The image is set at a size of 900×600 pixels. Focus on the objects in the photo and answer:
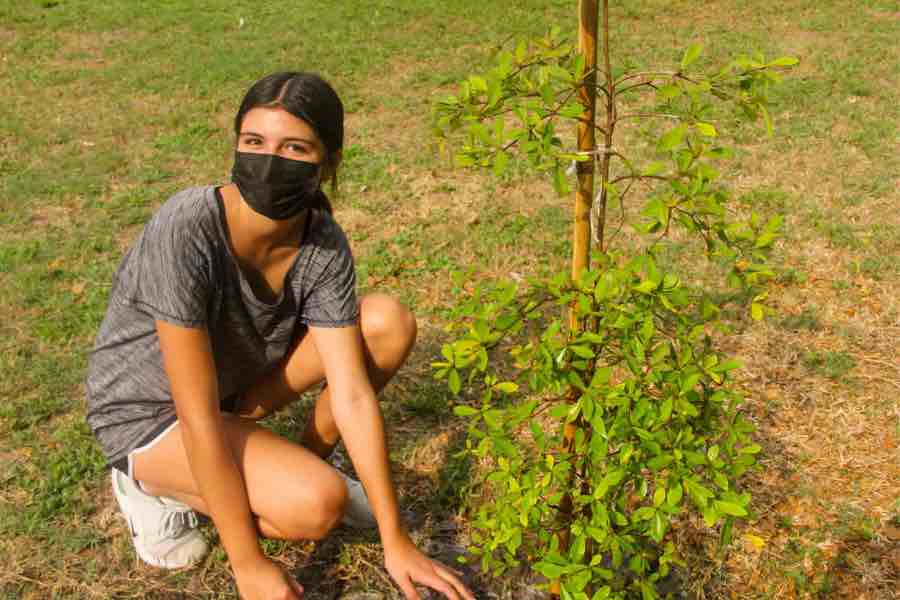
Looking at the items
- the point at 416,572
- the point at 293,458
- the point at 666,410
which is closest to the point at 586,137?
the point at 666,410

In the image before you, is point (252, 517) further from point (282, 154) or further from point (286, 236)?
point (282, 154)

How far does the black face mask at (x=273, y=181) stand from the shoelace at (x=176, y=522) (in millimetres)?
1008

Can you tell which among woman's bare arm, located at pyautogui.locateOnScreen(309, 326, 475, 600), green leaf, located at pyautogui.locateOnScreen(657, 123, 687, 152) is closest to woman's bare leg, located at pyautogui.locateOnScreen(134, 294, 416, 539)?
woman's bare arm, located at pyautogui.locateOnScreen(309, 326, 475, 600)

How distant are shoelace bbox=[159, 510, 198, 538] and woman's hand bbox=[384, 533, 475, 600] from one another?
782mm

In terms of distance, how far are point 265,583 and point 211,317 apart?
0.74 metres

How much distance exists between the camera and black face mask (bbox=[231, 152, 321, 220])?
2.06 metres

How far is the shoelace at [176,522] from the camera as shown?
247 centimetres

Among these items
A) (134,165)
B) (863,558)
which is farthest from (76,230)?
(863,558)

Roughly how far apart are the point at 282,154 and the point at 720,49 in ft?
20.3

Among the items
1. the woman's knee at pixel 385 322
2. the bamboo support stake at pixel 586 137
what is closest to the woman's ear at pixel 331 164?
the woman's knee at pixel 385 322

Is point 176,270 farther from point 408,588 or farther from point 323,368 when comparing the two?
point 408,588

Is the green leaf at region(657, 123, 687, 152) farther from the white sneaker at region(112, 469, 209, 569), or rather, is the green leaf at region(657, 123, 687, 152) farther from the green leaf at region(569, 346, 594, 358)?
the white sneaker at region(112, 469, 209, 569)

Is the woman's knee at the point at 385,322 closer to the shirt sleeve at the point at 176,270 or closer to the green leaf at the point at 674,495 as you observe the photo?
the shirt sleeve at the point at 176,270

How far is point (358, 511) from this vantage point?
2609mm
